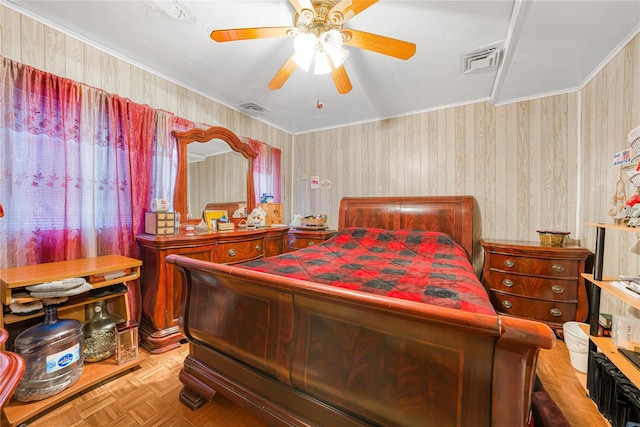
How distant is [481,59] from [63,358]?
3970mm

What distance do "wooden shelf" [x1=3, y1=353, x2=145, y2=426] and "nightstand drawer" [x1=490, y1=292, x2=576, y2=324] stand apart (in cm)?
338

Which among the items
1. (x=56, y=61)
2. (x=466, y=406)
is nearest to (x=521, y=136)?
(x=466, y=406)

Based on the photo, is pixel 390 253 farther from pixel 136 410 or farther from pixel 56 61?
pixel 56 61

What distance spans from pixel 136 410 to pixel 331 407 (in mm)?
1270

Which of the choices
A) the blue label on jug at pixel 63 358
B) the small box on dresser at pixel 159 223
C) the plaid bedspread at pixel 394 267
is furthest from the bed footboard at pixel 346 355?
the small box on dresser at pixel 159 223

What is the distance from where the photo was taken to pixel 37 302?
5.15ft

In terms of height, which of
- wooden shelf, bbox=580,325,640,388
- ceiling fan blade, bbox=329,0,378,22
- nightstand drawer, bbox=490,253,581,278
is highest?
ceiling fan blade, bbox=329,0,378,22

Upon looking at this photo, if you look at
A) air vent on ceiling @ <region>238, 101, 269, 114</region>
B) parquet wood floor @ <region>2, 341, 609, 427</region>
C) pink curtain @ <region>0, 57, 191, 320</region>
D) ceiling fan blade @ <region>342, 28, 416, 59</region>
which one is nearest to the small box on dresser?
pink curtain @ <region>0, 57, 191, 320</region>

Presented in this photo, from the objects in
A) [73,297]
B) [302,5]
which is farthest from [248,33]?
[73,297]

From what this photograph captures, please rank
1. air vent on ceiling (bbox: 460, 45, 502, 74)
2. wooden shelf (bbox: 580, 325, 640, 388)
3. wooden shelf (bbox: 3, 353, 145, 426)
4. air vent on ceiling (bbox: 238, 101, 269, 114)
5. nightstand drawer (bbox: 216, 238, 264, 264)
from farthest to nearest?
1. air vent on ceiling (bbox: 238, 101, 269, 114)
2. nightstand drawer (bbox: 216, 238, 264, 264)
3. air vent on ceiling (bbox: 460, 45, 502, 74)
4. wooden shelf (bbox: 3, 353, 145, 426)
5. wooden shelf (bbox: 580, 325, 640, 388)

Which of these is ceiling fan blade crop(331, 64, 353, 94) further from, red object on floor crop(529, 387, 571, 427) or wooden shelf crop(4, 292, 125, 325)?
wooden shelf crop(4, 292, 125, 325)

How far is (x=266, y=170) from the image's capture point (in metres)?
3.82

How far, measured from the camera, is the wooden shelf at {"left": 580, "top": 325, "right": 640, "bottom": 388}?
4.12 feet

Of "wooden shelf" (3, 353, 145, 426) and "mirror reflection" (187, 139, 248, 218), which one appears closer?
"wooden shelf" (3, 353, 145, 426)
